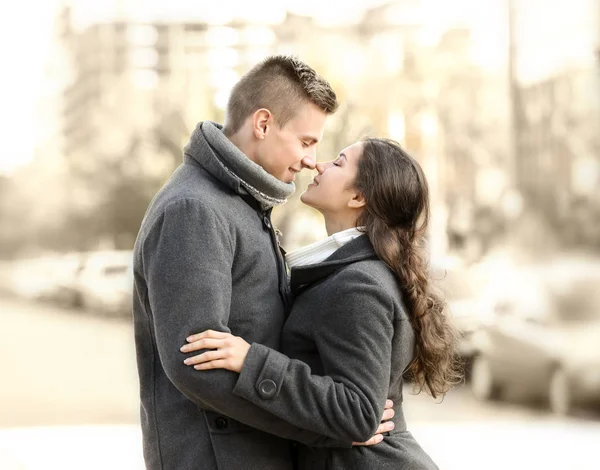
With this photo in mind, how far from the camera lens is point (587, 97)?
1066cm

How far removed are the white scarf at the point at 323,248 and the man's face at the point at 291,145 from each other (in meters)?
0.16

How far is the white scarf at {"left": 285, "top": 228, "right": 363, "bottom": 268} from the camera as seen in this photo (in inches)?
78.1

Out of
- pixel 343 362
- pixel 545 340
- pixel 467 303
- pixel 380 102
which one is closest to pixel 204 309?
pixel 343 362

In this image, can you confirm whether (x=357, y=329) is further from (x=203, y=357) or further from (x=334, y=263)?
(x=203, y=357)

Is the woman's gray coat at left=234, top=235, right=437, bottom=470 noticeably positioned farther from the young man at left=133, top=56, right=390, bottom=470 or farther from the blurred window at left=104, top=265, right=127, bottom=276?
the blurred window at left=104, top=265, right=127, bottom=276

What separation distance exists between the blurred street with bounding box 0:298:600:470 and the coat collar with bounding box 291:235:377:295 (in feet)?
15.4

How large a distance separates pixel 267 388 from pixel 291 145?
0.54m

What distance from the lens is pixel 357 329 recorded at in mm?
1801

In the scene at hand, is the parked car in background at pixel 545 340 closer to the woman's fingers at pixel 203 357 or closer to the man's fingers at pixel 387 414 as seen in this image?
the man's fingers at pixel 387 414

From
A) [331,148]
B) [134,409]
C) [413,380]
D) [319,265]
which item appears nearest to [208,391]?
[319,265]

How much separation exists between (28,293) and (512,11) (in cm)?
640

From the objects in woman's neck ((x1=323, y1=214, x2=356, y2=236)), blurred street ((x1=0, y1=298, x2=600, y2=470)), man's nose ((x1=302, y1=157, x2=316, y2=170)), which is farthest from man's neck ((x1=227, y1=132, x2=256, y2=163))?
blurred street ((x1=0, y1=298, x2=600, y2=470))

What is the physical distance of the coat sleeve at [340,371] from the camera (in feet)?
5.73

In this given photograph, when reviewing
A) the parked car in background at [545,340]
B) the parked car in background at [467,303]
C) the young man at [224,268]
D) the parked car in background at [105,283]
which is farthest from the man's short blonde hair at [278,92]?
the parked car in background at [105,283]
